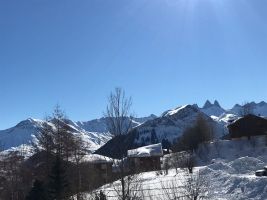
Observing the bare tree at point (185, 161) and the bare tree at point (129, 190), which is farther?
the bare tree at point (185, 161)

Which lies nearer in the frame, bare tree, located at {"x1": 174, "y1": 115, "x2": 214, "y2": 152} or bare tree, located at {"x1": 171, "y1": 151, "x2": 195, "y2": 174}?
bare tree, located at {"x1": 171, "y1": 151, "x2": 195, "y2": 174}

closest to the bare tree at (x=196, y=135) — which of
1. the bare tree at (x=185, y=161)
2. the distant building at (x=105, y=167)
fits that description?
the distant building at (x=105, y=167)

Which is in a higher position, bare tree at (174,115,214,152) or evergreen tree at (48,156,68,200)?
bare tree at (174,115,214,152)

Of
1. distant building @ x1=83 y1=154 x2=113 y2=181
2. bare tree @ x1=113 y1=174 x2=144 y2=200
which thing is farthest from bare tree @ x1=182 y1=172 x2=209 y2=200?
distant building @ x1=83 y1=154 x2=113 y2=181

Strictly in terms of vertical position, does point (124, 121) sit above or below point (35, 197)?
above

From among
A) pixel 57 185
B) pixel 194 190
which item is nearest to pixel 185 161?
pixel 57 185

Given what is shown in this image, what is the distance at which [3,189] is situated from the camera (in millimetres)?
59281

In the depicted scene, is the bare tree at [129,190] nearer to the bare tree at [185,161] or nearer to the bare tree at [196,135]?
the bare tree at [185,161]

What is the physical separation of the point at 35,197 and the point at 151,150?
64.8m

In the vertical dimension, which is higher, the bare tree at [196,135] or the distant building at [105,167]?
the bare tree at [196,135]

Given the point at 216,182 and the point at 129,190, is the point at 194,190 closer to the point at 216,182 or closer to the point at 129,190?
the point at 129,190

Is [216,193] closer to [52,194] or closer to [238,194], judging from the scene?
[238,194]

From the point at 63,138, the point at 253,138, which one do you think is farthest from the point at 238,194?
the point at 253,138

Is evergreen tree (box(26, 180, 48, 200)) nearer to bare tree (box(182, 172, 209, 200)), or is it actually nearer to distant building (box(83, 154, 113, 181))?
distant building (box(83, 154, 113, 181))
